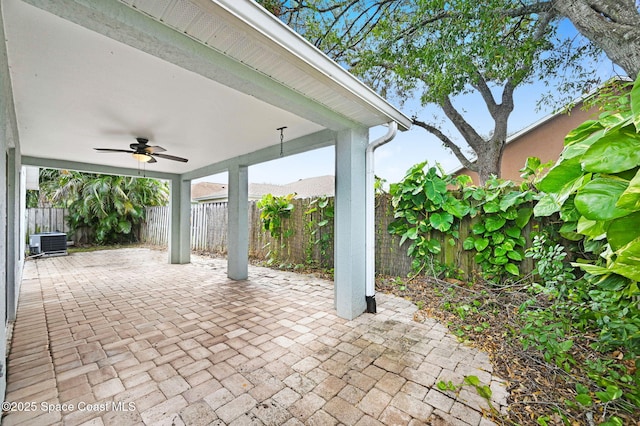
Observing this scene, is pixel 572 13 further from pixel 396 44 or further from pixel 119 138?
pixel 119 138

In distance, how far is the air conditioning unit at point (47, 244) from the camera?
24.5 feet

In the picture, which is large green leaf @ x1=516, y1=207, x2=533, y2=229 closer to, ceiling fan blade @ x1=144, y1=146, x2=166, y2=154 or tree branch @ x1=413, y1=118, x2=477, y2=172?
ceiling fan blade @ x1=144, y1=146, x2=166, y2=154

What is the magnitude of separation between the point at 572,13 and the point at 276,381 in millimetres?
6563

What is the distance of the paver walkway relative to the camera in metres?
1.62

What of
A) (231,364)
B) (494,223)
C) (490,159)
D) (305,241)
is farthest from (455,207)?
(490,159)

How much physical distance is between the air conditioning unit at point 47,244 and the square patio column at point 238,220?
22.0 feet

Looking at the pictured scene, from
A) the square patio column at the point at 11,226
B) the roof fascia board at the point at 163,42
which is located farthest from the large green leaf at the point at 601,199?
the square patio column at the point at 11,226

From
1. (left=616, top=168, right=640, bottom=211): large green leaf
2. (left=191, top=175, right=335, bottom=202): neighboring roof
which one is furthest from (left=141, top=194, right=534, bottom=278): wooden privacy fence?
(left=191, top=175, right=335, bottom=202): neighboring roof

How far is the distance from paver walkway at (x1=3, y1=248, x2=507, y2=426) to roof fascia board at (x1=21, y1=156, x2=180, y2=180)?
2.67m

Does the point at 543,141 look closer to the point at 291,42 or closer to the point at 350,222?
the point at 350,222

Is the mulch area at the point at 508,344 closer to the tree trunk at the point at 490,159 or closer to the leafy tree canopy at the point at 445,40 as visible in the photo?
the leafy tree canopy at the point at 445,40

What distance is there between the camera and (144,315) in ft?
10.5

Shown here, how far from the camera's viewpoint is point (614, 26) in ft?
11.9

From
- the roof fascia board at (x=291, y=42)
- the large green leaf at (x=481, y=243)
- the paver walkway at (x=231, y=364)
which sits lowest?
the paver walkway at (x=231, y=364)
